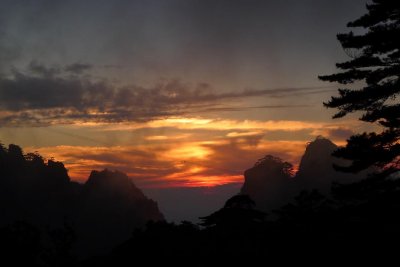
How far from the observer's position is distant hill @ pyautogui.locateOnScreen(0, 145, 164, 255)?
154m

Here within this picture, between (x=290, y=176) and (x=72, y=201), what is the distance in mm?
93728

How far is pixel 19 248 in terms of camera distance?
51.3 meters

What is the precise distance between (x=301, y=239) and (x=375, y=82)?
11500 mm

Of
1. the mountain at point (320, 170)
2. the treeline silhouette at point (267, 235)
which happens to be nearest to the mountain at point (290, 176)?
the mountain at point (320, 170)

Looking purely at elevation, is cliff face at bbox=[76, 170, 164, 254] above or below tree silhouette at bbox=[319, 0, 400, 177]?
below

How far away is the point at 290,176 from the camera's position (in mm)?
149875

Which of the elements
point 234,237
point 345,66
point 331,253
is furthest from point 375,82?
point 234,237

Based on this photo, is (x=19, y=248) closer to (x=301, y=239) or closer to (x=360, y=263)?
(x=301, y=239)

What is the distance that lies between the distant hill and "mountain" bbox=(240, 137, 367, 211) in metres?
46.7

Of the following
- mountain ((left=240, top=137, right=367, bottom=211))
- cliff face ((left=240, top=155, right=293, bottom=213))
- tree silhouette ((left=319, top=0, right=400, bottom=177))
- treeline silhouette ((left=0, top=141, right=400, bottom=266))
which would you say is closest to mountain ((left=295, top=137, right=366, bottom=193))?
mountain ((left=240, top=137, right=367, bottom=211))

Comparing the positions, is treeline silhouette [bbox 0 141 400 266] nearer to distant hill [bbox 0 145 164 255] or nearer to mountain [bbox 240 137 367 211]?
mountain [bbox 240 137 367 211]

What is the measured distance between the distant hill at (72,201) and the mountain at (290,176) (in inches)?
1838

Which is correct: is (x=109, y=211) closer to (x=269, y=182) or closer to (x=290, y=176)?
(x=269, y=182)

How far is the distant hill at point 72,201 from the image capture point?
6083 inches
